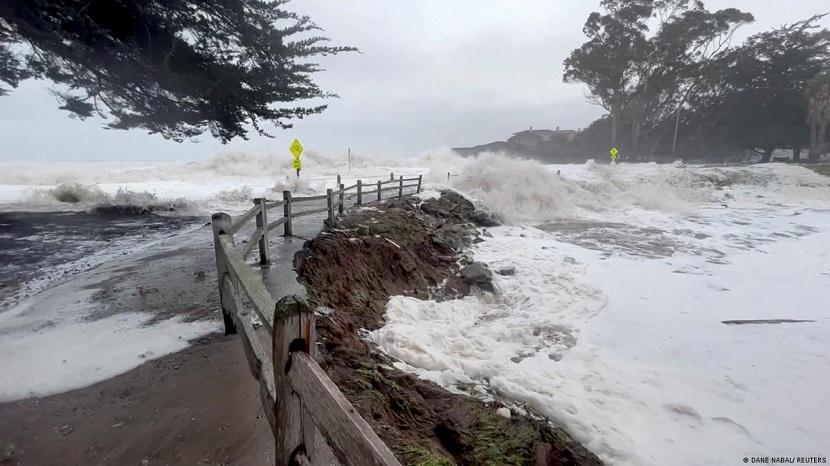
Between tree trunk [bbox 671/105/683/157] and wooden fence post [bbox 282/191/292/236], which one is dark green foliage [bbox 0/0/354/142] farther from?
tree trunk [bbox 671/105/683/157]

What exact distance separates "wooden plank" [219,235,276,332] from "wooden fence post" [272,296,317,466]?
0.82 ft

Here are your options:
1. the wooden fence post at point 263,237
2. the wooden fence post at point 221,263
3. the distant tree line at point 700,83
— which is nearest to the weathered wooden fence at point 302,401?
the wooden fence post at point 221,263

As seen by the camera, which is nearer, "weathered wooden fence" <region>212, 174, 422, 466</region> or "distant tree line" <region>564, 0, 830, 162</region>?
Result: "weathered wooden fence" <region>212, 174, 422, 466</region>

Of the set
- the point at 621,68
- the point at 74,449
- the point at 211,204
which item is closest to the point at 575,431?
the point at 74,449

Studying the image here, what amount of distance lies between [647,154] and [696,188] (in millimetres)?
25917

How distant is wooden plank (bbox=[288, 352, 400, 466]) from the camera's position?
1093 millimetres

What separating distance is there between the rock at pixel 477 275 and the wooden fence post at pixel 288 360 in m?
7.30

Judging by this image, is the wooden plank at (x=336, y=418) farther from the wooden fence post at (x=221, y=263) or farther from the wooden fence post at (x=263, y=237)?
the wooden fence post at (x=263, y=237)

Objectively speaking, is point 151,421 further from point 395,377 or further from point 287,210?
point 287,210

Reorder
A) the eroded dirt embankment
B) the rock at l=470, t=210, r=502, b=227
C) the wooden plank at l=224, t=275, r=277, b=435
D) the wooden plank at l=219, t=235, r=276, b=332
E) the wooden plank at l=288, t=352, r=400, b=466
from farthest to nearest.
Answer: the rock at l=470, t=210, r=502, b=227, the eroded dirt embankment, the wooden plank at l=219, t=235, r=276, b=332, the wooden plank at l=224, t=275, r=277, b=435, the wooden plank at l=288, t=352, r=400, b=466

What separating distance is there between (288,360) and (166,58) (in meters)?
8.22

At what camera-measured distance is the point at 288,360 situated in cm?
152

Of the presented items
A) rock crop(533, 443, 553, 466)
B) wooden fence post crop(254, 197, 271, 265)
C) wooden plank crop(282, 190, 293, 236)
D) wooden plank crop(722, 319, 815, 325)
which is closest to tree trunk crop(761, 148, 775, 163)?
wooden plank crop(722, 319, 815, 325)

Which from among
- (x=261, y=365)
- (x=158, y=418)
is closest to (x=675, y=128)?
(x=261, y=365)
